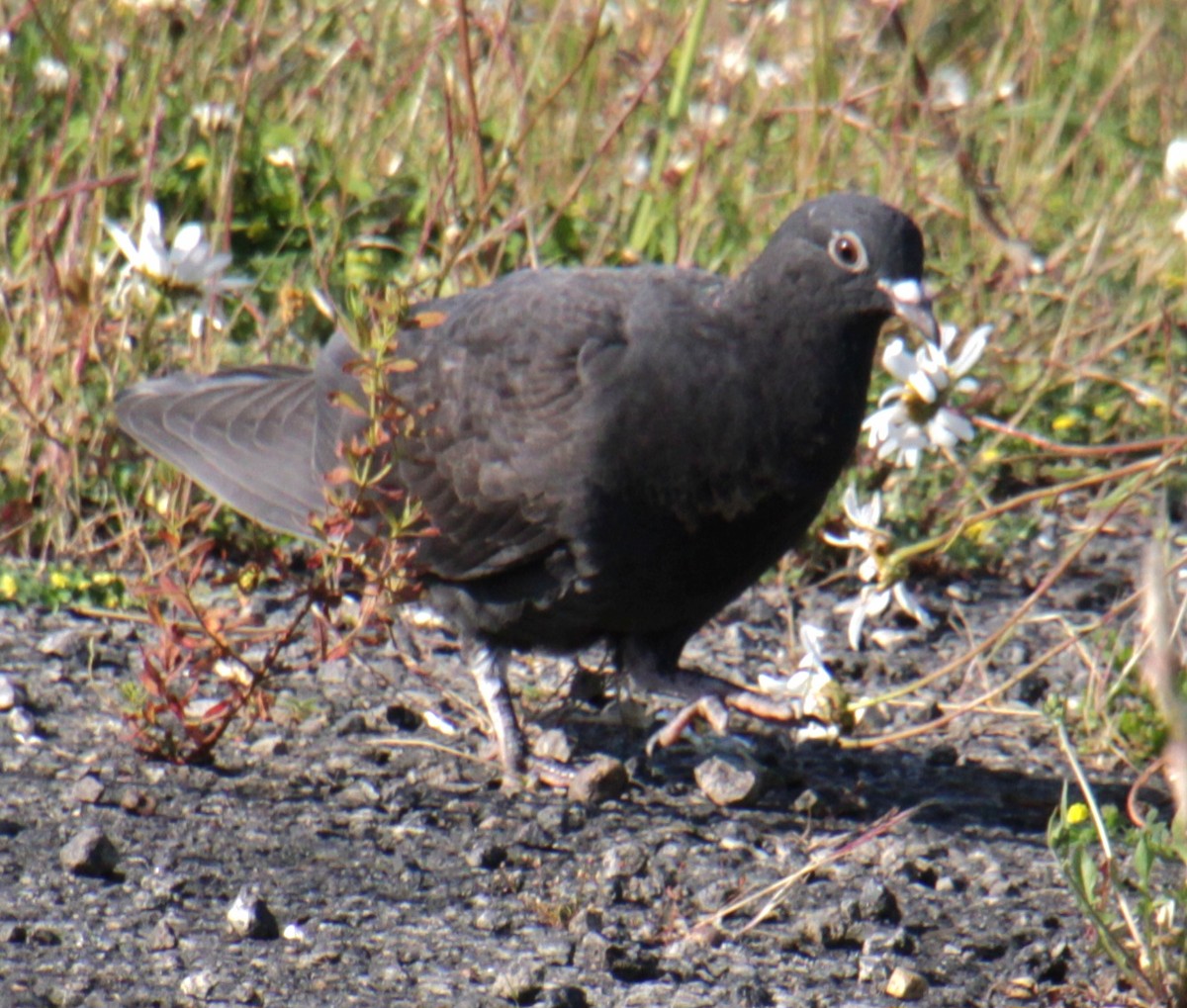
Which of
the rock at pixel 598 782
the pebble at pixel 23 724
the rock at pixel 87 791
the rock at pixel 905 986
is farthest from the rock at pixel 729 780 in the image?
the pebble at pixel 23 724

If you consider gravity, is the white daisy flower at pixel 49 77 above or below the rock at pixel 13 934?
above

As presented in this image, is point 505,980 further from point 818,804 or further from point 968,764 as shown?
point 968,764

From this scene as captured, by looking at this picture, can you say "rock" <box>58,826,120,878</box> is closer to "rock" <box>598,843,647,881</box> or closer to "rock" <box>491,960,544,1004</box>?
"rock" <box>491,960,544,1004</box>

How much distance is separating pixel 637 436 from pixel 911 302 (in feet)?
1.98

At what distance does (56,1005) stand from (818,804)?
170cm

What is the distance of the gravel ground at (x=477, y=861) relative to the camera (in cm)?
276

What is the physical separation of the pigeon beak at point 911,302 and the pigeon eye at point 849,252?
0.19 ft

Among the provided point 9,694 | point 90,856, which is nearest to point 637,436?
point 90,856

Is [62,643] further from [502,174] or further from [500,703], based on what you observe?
[502,174]

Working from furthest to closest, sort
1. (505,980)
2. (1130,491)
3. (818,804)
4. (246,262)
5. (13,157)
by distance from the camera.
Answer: (246,262), (13,157), (818,804), (1130,491), (505,980)

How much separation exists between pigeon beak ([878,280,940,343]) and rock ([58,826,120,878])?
5.74ft

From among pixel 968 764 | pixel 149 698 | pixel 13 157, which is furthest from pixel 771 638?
pixel 13 157

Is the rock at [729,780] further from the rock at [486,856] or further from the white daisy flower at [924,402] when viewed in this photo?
the white daisy flower at [924,402]

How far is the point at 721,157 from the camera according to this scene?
234 inches
